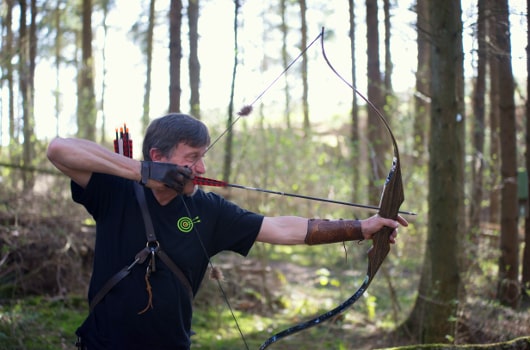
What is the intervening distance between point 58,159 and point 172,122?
18.5 inches

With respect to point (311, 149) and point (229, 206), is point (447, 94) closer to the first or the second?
point (229, 206)

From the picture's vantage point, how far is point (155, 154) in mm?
2436

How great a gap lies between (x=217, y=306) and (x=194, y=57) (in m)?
3.02

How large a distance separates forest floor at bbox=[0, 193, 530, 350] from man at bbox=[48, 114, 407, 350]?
7.29 ft

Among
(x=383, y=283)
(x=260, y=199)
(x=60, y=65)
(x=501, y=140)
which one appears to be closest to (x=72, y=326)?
(x=260, y=199)

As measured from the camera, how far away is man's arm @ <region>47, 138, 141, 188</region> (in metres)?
2.21

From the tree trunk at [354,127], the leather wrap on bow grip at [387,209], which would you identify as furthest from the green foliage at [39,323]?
the tree trunk at [354,127]

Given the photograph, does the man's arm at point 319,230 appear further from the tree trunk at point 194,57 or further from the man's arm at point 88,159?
the tree trunk at point 194,57

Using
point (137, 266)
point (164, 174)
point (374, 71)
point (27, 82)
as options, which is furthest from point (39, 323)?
point (374, 71)

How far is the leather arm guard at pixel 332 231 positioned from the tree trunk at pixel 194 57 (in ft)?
16.3

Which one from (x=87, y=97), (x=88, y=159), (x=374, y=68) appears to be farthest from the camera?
(x=87, y=97)

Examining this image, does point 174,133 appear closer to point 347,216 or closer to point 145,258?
point 145,258

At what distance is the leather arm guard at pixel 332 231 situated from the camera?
250cm

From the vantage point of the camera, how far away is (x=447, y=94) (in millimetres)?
4602
